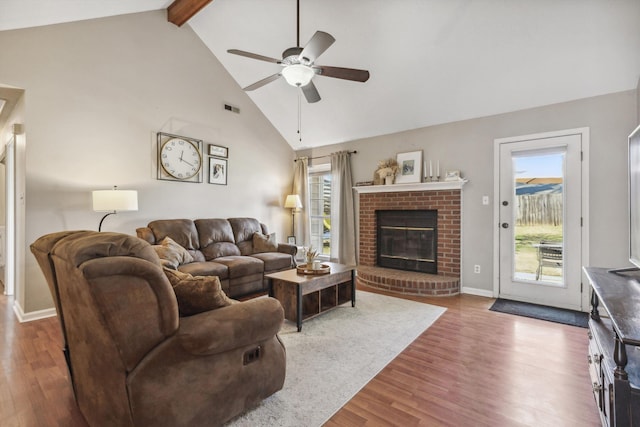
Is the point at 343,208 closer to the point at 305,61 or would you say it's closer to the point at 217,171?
the point at 217,171

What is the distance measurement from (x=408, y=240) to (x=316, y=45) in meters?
3.26

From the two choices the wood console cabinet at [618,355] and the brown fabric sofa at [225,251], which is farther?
the brown fabric sofa at [225,251]

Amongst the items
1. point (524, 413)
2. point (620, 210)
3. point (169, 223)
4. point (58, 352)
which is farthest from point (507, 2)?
point (58, 352)

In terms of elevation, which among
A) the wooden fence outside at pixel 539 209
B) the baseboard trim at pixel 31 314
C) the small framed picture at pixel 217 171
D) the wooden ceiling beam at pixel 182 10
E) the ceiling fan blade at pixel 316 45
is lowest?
the baseboard trim at pixel 31 314

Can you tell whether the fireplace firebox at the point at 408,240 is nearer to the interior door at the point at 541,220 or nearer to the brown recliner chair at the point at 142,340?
the interior door at the point at 541,220

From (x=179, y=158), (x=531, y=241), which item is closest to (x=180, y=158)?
(x=179, y=158)

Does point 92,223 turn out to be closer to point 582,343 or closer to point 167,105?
point 167,105

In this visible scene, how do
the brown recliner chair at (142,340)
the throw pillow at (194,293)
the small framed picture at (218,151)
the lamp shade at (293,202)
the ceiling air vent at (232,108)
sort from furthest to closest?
the lamp shade at (293,202) < the ceiling air vent at (232,108) < the small framed picture at (218,151) < the throw pillow at (194,293) < the brown recliner chair at (142,340)

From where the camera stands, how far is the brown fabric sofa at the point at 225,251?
3652mm

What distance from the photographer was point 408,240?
4645 mm

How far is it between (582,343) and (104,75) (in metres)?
5.80

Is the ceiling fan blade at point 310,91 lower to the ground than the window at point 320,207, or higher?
higher

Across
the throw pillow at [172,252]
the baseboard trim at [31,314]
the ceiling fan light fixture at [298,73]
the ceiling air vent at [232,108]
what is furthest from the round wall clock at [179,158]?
the ceiling fan light fixture at [298,73]

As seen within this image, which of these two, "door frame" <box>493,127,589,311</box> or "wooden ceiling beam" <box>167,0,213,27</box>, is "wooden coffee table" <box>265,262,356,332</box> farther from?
"wooden ceiling beam" <box>167,0,213,27</box>
